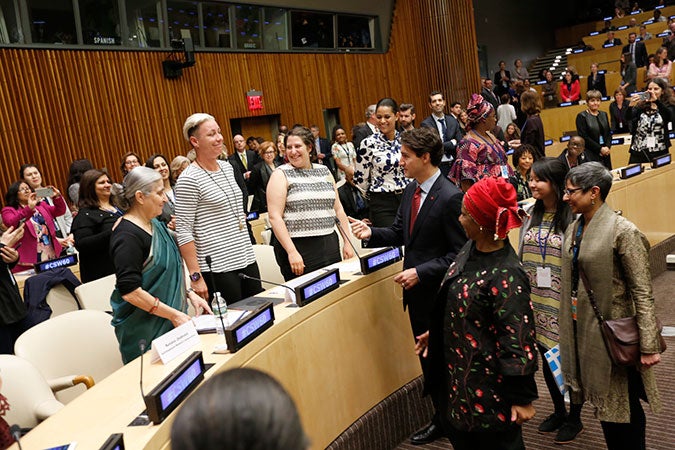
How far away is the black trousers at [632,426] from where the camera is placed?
2.20 metres

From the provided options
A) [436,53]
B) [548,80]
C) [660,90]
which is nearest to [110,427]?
[660,90]

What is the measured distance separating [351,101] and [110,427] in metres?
10.5

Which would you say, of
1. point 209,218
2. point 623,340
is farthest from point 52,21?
point 623,340

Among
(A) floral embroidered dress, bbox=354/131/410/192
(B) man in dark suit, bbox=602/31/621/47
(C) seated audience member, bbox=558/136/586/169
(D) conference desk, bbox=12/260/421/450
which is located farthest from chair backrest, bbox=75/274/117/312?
(B) man in dark suit, bbox=602/31/621/47

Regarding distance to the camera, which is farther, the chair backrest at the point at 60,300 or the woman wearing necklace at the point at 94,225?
the chair backrest at the point at 60,300

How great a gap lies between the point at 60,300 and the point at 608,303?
2.98 m

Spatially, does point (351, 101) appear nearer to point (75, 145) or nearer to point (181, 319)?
point (75, 145)

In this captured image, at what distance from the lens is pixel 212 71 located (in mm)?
9141

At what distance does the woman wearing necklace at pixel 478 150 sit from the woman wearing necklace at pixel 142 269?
175 centimetres

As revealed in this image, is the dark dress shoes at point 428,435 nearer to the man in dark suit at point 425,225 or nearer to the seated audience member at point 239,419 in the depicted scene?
the man in dark suit at point 425,225

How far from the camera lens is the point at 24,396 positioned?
2225 millimetres

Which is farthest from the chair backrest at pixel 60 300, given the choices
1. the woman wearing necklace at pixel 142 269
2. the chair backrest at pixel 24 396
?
the woman wearing necklace at pixel 142 269

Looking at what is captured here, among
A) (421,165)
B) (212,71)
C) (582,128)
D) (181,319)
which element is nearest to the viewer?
(181,319)

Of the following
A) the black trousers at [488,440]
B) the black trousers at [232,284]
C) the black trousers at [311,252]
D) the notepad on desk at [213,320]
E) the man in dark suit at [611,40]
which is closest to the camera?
the black trousers at [488,440]
